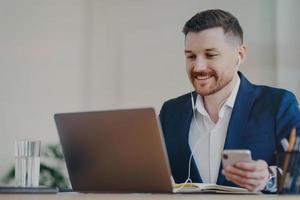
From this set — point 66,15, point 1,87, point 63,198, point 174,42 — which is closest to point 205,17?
point 174,42

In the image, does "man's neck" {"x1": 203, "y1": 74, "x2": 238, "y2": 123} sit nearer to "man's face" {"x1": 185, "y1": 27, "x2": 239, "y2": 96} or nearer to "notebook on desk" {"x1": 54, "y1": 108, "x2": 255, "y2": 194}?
"man's face" {"x1": 185, "y1": 27, "x2": 239, "y2": 96}

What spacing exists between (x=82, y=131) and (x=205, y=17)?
1.32m

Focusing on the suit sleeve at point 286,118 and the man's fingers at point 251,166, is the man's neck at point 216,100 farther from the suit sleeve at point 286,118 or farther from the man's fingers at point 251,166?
the man's fingers at point 251,166

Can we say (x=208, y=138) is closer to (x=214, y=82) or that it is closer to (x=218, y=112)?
(x=218, y=112)

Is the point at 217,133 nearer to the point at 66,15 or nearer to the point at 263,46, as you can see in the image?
the point at 263,46

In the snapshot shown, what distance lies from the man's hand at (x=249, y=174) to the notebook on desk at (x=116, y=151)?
59 millimetres

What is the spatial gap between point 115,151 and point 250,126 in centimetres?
104

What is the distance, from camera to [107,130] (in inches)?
52.8

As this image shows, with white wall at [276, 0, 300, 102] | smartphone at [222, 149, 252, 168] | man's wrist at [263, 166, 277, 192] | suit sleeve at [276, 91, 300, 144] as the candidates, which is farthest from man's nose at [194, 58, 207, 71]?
smartphone at [222, 149, 252, 168]

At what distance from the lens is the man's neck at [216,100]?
2.35 meters

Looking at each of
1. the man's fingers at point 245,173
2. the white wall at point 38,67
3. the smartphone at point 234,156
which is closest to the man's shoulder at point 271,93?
the man's fingers at point 245,173

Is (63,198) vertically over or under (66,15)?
under

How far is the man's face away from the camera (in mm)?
2373

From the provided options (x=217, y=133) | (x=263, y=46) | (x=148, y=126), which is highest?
(x=263, y=46)
